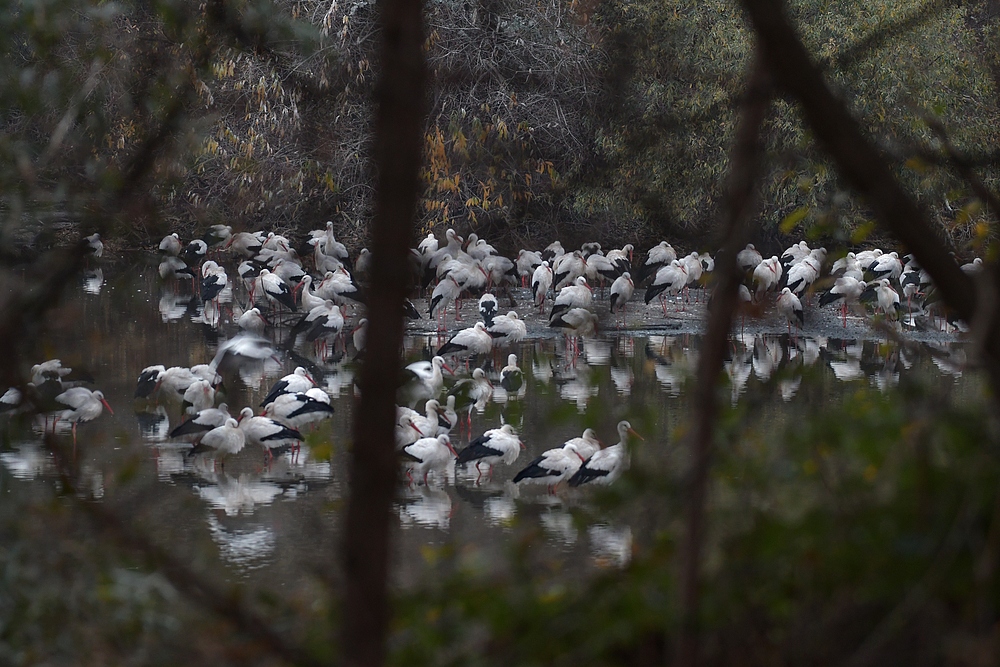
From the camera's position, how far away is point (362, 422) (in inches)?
34.1

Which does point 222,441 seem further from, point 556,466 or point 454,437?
point 556,466

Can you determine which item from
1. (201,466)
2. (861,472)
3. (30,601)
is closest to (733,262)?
(861,472)

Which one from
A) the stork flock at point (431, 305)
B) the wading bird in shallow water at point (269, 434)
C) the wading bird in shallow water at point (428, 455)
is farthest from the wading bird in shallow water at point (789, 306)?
the wading bird in shallow water at point (269, 434)

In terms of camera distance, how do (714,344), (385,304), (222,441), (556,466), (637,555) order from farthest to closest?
(222,441) → (556,466) → (637,555) → (714,344) → (385,304)

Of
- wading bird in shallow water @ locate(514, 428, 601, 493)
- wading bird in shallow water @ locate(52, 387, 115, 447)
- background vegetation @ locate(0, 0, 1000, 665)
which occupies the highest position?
background vegetation @ locate(0, 0, 1000, 665)

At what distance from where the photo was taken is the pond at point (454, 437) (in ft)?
5.97

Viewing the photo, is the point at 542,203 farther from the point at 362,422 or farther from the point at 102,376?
the point at 362,422

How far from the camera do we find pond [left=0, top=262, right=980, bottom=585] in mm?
1819

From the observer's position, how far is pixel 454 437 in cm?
707

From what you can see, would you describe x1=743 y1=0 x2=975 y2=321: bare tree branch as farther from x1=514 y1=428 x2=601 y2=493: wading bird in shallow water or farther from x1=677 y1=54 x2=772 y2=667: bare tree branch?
x1=514 y1=428 x2=601 y2=493: wading bird in shallow water

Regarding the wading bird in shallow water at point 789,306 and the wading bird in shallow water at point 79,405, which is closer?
the wading bird in shallow water at point 79,405

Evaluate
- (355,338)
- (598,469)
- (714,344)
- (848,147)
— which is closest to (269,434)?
(598,469)

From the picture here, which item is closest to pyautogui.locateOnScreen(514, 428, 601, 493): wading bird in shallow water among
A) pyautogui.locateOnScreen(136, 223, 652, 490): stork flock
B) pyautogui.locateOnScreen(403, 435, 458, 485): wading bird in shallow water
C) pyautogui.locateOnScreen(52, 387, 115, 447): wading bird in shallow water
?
pyautogui.locateOnScreen(136, 223, 652, 490): stork flock

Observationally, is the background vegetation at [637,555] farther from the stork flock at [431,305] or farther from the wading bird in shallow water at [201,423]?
the wading bird in shallow water at [201,423]
